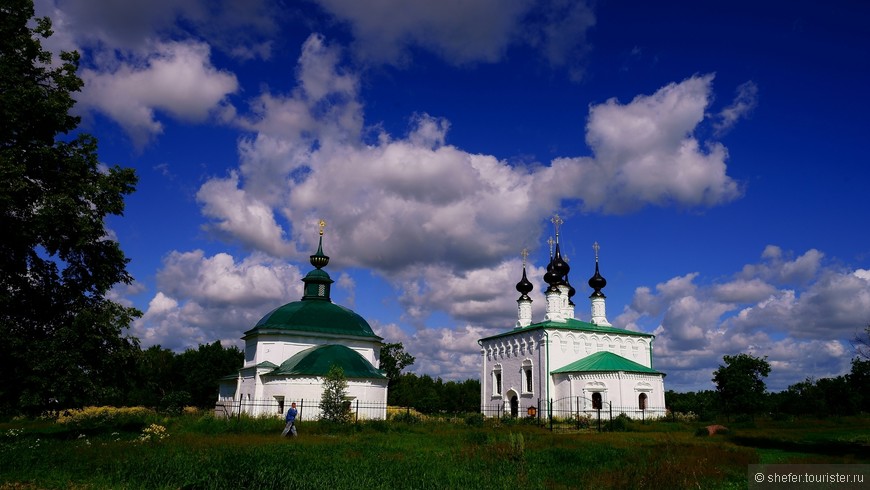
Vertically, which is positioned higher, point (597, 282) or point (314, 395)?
point (597, 282)

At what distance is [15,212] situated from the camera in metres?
16.6

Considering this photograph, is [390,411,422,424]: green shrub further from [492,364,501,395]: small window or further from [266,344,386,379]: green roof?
[492,364,501,395]: small window

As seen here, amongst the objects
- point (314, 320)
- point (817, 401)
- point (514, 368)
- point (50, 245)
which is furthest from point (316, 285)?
point (817, 401)

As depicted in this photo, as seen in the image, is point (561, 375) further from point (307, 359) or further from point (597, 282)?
point (307, 359)

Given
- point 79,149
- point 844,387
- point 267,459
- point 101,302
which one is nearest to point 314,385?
point 101,302

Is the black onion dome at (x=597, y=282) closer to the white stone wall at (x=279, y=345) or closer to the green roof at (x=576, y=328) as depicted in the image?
the green roof at (x=576, y=328)

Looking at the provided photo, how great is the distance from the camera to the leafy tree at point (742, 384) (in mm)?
40344

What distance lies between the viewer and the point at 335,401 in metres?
25.7

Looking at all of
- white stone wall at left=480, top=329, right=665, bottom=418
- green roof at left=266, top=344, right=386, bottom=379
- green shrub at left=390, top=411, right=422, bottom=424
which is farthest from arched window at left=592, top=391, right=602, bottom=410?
green roof at left=266, top=344, right=386, bottom=379

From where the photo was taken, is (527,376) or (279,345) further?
(527,376)

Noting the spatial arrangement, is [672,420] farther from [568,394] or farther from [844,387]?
[844,387]

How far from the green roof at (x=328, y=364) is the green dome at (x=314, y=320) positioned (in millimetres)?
3608

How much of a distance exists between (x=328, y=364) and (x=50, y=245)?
16091 millimetres

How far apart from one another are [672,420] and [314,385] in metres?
19.9
